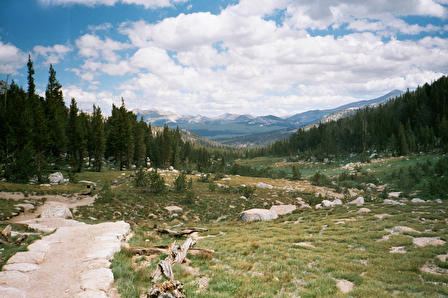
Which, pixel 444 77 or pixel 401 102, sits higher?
pixel 444 77

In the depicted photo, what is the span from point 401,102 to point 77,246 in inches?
6441

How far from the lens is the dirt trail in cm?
823

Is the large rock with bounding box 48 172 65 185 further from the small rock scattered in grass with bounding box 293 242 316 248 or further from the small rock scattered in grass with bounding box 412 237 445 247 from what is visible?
the small rock scattered in grass with bounding box 412 237 445 247

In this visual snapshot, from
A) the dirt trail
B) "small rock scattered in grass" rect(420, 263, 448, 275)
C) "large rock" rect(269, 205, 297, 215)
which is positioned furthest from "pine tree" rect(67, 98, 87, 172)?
"small rock scattered in grass" rect(420, 263, 448, 275)

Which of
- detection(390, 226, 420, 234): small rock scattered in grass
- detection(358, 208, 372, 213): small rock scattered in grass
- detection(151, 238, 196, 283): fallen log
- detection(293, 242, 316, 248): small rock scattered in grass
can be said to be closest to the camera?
detection(151, 238, 196, 283): fallen log

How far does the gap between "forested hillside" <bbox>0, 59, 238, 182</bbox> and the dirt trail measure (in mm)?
32525

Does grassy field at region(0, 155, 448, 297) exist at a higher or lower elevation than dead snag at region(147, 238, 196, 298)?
lower

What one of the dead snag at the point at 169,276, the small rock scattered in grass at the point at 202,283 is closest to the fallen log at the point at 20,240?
the dead snag at the point at 169,276

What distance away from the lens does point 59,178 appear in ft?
133

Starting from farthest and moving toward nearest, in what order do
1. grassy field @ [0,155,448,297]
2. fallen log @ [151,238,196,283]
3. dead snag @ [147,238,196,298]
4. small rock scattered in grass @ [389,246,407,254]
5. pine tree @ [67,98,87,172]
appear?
1. pine tree @ [67,98,87,172]
2. small rock scattered in grass @ [389,246,407,254]
3. fallen log @ [151,238,196,283]
4. grassy field @ [0,155,448,297]
5. dead snag @ [147,238,196,298]

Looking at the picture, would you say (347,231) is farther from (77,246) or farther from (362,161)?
(362,161)

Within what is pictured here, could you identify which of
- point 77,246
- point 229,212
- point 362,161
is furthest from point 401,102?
point 77,246

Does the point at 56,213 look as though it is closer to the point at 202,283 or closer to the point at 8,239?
the point at 8,239

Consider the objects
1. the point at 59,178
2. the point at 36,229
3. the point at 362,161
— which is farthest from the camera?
the point at 362,161
